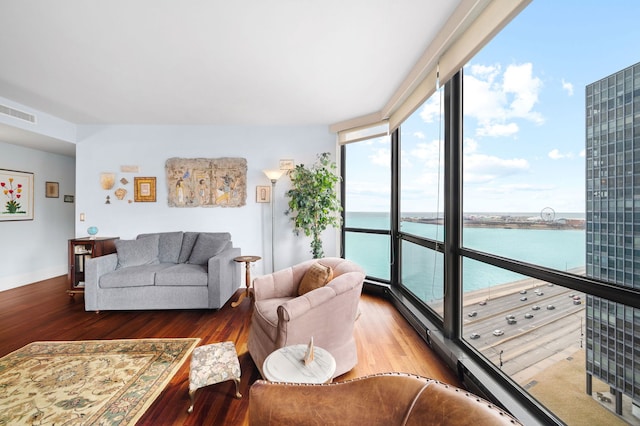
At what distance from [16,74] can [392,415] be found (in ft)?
13.7

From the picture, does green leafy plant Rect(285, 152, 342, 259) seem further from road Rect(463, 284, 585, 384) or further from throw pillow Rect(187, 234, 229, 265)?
road Rect(463, 284, 585, 384)

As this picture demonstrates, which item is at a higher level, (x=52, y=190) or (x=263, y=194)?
(x=52, y=190)

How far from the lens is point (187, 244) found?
3781 mm

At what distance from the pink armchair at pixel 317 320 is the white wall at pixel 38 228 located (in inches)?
183

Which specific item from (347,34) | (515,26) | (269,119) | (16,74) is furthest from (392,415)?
(16,74)

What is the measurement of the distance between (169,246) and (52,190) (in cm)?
298

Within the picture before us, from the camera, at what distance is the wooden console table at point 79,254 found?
141 inches

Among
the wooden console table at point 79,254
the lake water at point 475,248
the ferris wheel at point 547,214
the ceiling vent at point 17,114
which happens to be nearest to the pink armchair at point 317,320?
the lake water at point 475,248

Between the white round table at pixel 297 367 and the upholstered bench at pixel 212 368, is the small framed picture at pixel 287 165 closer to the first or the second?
the upholstered bench at pixel 212 368

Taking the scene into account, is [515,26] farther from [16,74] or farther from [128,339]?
[16,74]

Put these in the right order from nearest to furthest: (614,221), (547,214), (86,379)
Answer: (614,221) → (547,214) → (86,379)

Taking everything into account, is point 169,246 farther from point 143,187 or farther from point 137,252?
point 143,187

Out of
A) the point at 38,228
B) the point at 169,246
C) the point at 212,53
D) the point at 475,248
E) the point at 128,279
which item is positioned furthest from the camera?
the point at 38,228

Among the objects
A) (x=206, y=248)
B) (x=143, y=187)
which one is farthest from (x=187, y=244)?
(x=143, y=187)
